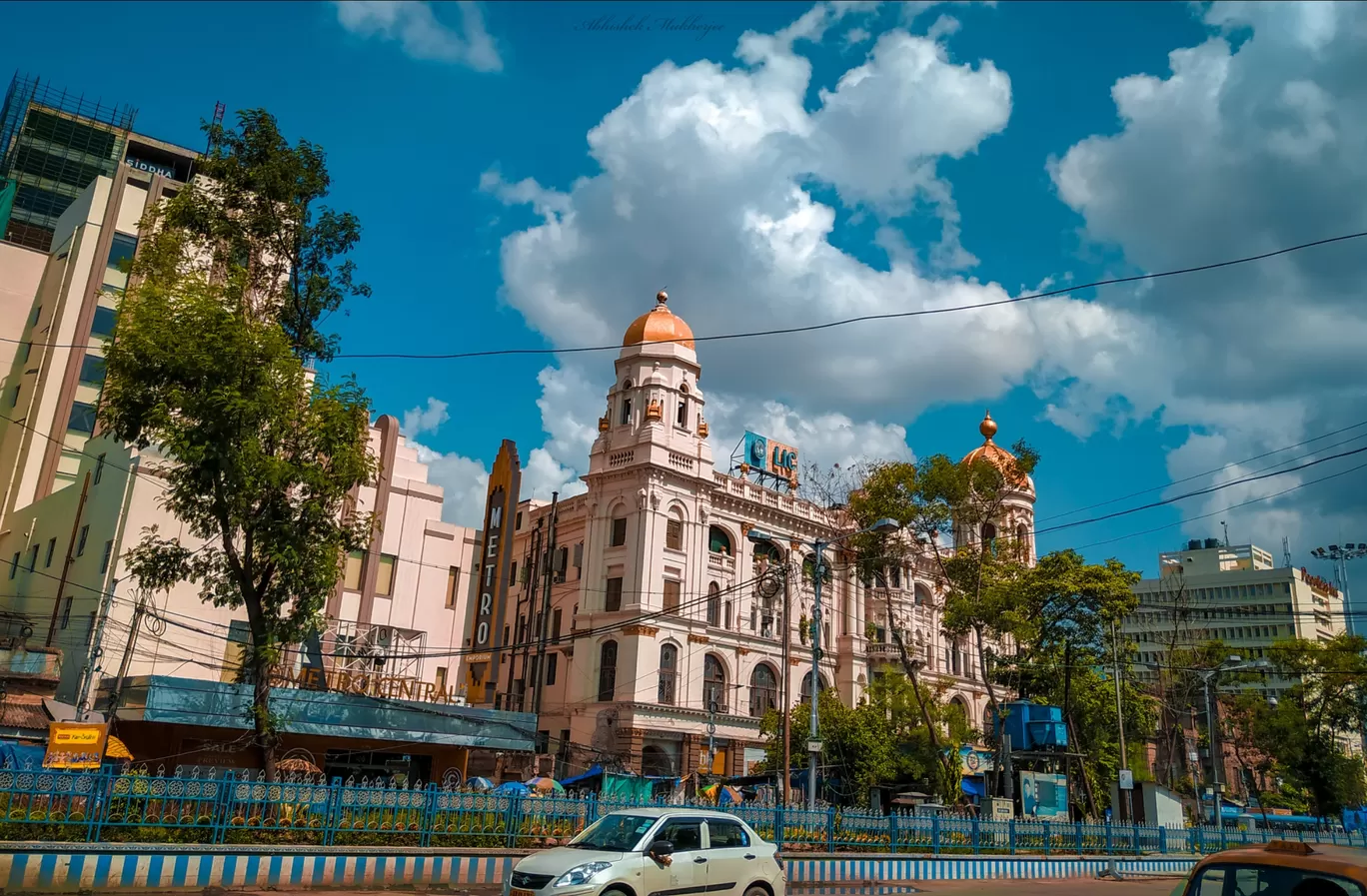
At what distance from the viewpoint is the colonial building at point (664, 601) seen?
47969 mm

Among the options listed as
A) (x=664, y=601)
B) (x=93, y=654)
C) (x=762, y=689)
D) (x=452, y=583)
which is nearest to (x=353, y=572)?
(x=452, y=583)

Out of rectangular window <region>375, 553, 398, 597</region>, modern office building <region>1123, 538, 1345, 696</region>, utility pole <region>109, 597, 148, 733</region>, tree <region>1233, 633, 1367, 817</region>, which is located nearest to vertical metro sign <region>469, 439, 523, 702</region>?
rectangular window <region>375, 553, 398, 597</region>

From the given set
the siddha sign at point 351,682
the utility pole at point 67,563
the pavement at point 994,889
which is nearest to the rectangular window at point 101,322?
the utility pole at point 67,563

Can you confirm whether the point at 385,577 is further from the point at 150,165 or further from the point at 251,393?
the point at 150,165

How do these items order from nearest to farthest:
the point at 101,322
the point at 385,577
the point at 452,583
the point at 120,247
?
the point at 385,577, the point at 452,583, the point at 101,322, the point at 120,247

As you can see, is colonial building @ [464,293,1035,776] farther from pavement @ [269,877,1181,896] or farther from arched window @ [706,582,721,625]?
pavement @ [269,877,1181,896]

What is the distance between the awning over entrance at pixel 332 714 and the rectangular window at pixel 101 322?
2581 centimetres

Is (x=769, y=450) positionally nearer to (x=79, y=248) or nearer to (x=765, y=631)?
(x=765, y=631)

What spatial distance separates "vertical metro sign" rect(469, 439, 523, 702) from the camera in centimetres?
3938

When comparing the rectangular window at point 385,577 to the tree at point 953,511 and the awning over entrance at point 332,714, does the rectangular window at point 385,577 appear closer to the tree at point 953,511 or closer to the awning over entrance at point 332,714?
the awning over entrance at point 332,714

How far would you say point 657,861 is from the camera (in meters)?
12.1

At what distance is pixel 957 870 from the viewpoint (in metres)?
24.2

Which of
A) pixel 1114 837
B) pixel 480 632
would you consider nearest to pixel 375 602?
pixel 480 632

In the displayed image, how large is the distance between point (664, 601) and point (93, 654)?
27.4m
